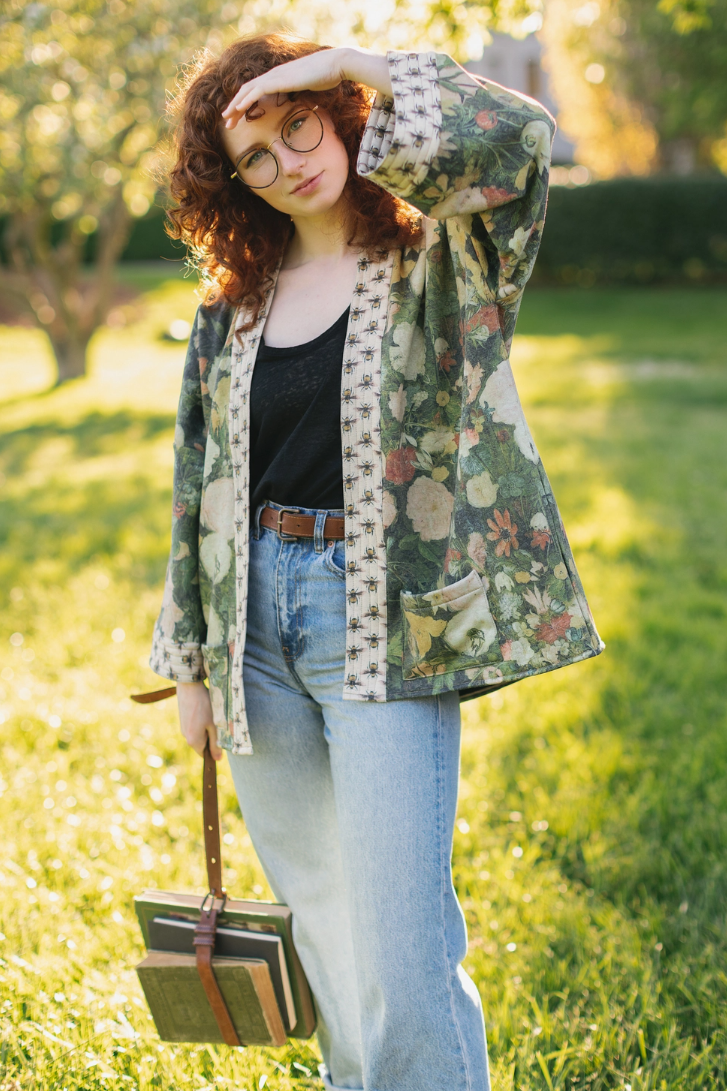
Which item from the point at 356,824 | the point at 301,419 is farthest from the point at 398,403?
the point at 356,824

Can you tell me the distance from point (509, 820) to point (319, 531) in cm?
179

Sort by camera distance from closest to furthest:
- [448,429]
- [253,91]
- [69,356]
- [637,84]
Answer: [253,91] → [448,429] → [69,356] → [637,84]

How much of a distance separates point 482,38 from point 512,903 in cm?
438

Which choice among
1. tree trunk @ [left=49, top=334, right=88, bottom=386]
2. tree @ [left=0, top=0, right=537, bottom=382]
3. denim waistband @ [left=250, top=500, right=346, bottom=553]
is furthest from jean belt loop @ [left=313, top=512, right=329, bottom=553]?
tree trunk @ [left=49, top=334, right=88, bottom=386]

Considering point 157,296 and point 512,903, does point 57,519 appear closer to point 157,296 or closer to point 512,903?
point 512,903

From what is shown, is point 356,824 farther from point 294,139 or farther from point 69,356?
point 69,356

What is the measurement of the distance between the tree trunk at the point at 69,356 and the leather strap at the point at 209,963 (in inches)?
517

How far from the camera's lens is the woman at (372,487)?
5.46 ft

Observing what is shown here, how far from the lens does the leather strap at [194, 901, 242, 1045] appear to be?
2.04 meters

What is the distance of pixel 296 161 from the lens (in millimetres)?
1844

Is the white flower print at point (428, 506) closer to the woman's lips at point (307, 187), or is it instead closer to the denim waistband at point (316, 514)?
the denim waistband at point (316, 514)

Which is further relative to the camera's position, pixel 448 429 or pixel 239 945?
pixel 239 945

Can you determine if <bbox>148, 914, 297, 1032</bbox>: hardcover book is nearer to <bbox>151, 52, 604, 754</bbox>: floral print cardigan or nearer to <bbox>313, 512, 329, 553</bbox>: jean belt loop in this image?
<bbox>151, 52, 604, 754</bbox>: floral print cardigan

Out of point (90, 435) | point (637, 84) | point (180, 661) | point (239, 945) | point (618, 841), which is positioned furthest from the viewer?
point (637, 84)
